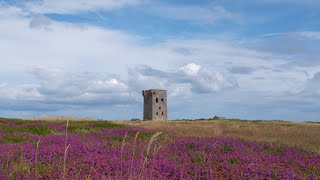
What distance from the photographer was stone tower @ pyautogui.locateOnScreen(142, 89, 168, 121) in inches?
2712

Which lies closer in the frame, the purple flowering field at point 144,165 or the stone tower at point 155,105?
the purple flowering field at point 144,165

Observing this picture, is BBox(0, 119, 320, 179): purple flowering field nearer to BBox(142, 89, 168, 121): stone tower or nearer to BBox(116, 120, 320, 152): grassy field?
BBox(116, 120, 320, 152): grassy field

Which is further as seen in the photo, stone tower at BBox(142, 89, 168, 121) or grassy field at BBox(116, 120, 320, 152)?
stone tower at BBox(142, 89, 168, 121)

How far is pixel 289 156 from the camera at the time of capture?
10805mm

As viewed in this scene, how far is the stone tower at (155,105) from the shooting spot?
68.9 meters

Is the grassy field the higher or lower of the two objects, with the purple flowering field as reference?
higher

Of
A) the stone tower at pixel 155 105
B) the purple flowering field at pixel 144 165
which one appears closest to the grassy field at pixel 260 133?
the purple flowering field at pixel 144 165

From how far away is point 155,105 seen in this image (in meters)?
69.1

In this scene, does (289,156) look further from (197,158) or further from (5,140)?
(5,140)

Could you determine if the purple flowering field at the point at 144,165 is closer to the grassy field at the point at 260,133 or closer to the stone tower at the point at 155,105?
the grassy field at the point at 260,133

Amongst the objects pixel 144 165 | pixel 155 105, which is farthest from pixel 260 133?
pixel 155 105

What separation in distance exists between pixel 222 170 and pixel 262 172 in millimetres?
817

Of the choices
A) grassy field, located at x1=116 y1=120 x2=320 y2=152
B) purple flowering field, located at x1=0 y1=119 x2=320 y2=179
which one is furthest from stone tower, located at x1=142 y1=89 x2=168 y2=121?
purple flowering field, located at x1=0 y1=119 x2=320 y2=179

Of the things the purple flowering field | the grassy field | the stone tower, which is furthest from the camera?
the stone tower
